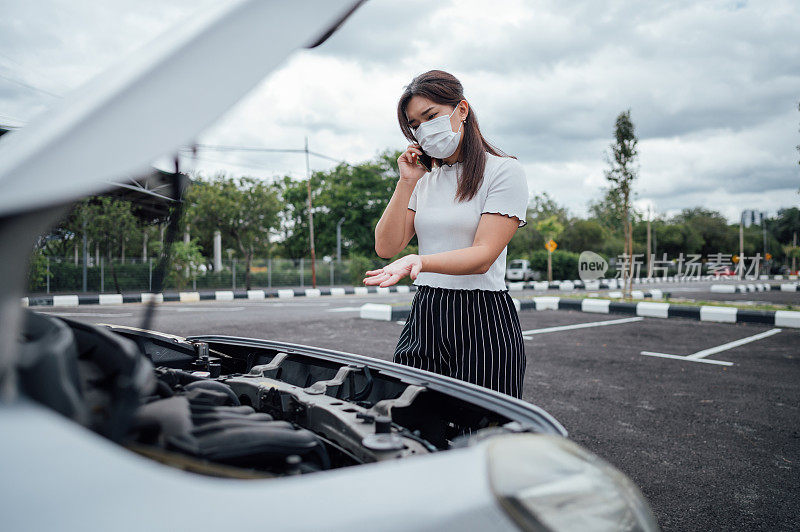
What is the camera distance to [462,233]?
179 centimetres

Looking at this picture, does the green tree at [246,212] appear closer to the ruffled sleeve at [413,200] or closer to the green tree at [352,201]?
the green tree at [352,201]

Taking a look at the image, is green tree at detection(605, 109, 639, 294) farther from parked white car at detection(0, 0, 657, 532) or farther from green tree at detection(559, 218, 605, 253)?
green tree at detection(559, 218, 605, 253)

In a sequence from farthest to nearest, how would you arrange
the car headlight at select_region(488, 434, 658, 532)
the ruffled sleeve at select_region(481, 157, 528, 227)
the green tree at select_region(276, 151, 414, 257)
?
the green tree at select_region(276, 151, 414, 257)
the ruffled sleeve at select_region(481, 157, 528, 227)
the car headlight at select_region(488, 434, 658, 532)

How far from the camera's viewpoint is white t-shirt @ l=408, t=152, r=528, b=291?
1.71 metres

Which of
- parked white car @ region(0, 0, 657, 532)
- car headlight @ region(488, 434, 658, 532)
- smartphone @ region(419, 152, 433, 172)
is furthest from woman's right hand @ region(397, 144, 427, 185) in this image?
car headlight @ region(488, 434, 658, 532)

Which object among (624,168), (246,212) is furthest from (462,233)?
(246,212)

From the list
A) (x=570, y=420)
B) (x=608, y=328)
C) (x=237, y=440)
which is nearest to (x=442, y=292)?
(x=237, y=440)

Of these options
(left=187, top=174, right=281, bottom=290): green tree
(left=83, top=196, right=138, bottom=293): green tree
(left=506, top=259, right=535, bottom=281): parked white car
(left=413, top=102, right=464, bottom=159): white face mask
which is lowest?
(left=506, top=259, right=535, bottom=281): parked white car

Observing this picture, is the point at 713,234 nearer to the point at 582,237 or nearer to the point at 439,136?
the point at 582,237

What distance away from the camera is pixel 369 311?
31.3ft

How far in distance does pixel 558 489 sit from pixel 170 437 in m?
0.63

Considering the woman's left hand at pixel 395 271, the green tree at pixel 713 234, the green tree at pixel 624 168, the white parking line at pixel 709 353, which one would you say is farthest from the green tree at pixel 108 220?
the green tree at pixel 713 234

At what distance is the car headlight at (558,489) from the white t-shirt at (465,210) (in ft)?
2.98

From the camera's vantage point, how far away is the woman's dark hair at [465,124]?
1.79 metres
